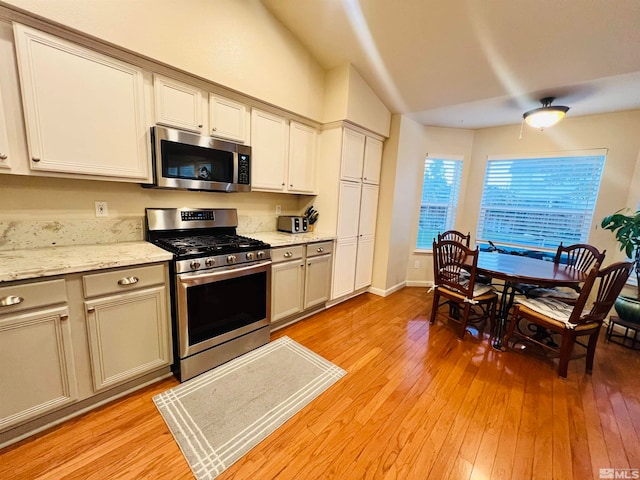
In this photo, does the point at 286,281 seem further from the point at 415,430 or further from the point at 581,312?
the point at 581,312

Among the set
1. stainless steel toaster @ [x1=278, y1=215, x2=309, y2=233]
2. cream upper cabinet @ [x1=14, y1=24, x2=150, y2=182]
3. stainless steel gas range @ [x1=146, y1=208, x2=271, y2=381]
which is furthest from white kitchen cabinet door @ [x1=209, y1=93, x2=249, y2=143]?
stainless steel toaster @ [x1=278, y1=215, x2=309, y2=233]

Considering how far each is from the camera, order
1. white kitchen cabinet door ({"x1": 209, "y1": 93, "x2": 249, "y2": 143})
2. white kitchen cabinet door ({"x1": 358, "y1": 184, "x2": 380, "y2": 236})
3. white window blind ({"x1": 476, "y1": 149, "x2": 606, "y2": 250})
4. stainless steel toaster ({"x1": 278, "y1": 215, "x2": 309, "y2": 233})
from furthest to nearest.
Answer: white kitchen cabinet door ({"x1": 358, "y1": 184, "x2": 380, "y2": 236}) < white window blind ({"x1": 476, "y1": 149, "x2": 606, "y2": 250}) < stainless steel toaster ({"x1": 278, "y1": 215, "x2": 309, "y2": 233}) < white kitchen cabinet door ({"x1": 209, "y1": 93, "x2": 249, "y2": 143})

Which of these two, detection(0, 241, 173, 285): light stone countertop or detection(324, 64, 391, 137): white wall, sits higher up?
detection(324, 64, 391, 137): white wall

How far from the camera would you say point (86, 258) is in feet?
5.12

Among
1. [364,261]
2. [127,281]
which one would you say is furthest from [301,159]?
[127,281]

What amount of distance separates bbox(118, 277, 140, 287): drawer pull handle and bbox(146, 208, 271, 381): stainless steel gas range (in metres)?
0.22

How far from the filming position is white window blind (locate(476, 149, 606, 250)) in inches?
132

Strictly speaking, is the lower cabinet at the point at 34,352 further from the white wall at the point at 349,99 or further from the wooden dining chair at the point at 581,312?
the wooden dining chair at the point at 581,312

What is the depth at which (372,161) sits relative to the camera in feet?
11.6

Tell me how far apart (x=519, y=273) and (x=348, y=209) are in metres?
1.82

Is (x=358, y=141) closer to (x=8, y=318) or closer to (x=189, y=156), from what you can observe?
(x=189, y=156)

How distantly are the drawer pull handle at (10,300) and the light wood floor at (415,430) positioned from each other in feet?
2.60

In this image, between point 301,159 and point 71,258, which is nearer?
point 71,258

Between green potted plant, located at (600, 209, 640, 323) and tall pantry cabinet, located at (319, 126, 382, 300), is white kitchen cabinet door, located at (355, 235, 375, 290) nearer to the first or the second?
tall pantry cabinet, located at (319, 126, 382, 300)
